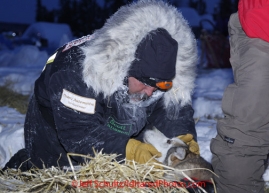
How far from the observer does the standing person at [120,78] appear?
8.96ft

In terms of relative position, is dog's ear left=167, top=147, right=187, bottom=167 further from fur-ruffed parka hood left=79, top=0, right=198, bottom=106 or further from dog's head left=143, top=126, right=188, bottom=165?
fur-ruffed parka hood left=79, top=0, right=198, bottom=106

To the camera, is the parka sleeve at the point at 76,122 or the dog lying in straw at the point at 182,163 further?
the parka sleeve at the point at 76,122

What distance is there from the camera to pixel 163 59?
2.71m

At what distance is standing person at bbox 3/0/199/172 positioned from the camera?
8.96 feet

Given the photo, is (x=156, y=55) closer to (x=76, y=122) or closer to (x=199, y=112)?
(x=76, y=122)

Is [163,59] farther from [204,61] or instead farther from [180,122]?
[204,61]

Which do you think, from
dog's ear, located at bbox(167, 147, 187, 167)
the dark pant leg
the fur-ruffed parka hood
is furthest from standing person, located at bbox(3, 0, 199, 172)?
the dark pant leg

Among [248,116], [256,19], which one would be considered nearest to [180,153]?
[248,116]

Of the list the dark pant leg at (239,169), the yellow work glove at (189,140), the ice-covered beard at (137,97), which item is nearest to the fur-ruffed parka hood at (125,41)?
the ice-covered beard at (137,97)

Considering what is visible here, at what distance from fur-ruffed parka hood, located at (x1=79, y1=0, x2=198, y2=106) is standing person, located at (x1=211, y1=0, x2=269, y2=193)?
40cm

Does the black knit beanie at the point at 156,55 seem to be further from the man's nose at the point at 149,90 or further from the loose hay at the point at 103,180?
the loose hay at the point at 103,180

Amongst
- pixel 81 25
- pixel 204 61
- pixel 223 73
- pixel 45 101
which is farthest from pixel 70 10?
pixel 45 101

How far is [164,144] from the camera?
2.94 meters

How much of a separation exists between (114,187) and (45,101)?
1.06 m
